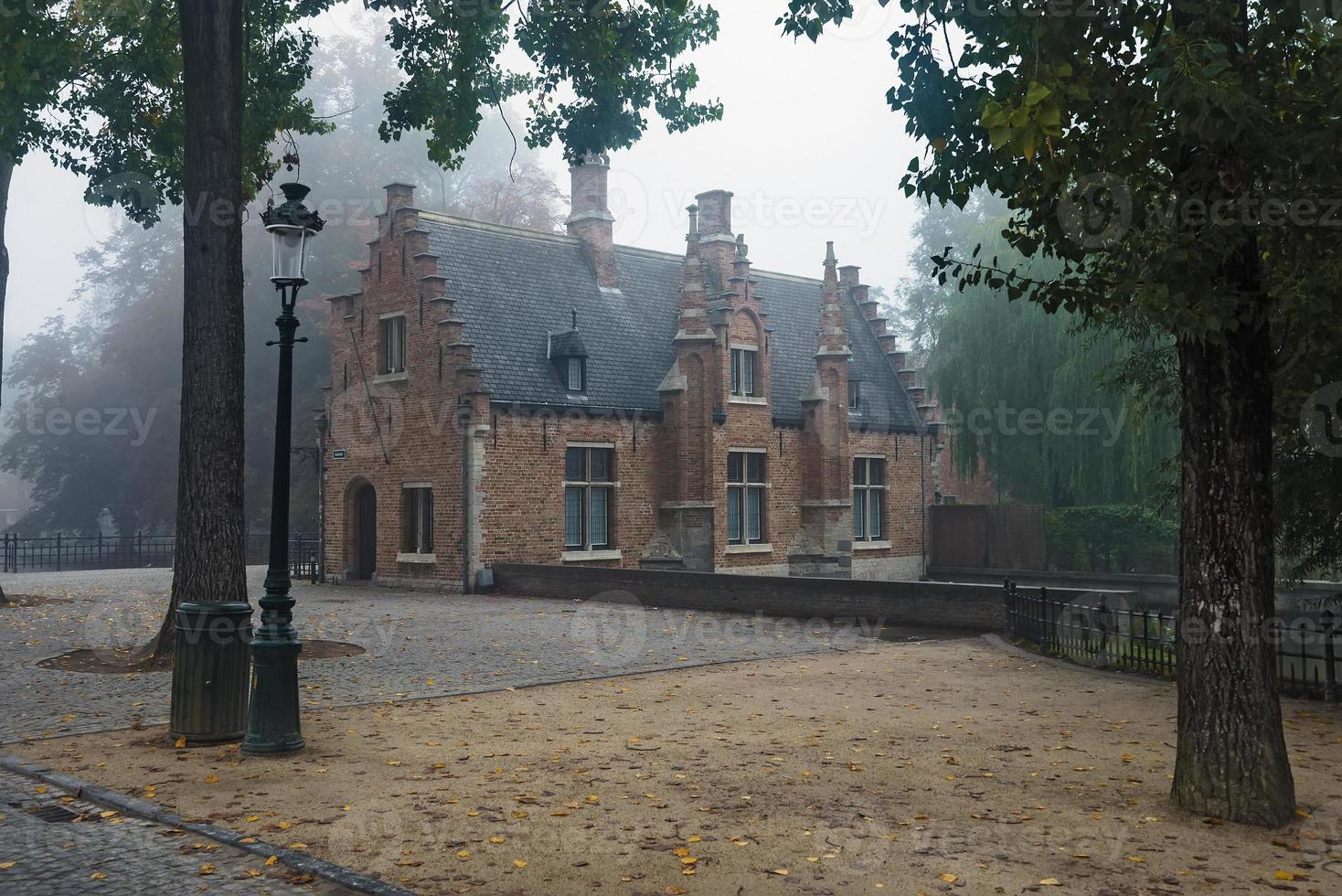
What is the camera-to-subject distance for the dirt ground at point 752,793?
6.15 metres

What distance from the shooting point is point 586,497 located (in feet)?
88.3

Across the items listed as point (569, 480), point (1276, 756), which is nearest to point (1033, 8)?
point (1276, 756)

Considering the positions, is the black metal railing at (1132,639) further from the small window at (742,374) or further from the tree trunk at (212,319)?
the small window at (742,374)

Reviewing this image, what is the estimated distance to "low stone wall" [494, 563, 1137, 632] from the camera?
18.2 metres

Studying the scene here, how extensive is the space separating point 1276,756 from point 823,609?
42.3 ft

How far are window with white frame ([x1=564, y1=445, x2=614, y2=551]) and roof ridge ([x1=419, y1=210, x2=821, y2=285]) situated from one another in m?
6.09

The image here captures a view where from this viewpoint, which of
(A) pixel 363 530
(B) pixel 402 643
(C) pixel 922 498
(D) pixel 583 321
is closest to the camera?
(B) pixel 402 643

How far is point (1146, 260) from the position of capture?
706 cm

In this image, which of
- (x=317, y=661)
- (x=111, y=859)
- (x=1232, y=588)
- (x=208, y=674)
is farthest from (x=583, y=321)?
(x=111, y=859)

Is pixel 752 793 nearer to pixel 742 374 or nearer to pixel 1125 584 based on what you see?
pixel 1125 584

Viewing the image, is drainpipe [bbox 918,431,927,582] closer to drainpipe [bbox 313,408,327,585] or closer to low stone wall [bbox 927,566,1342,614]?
low stone wall [bbox 927,566,1342,614]

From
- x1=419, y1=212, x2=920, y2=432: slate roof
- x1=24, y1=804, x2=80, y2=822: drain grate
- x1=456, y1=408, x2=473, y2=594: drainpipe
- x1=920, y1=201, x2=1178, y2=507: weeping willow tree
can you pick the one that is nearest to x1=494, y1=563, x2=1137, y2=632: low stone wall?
x1=456, y1=408, x2=473, y2=594: drainpipe

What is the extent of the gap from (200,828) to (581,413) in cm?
2002

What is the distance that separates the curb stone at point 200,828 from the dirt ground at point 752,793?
14 cm
